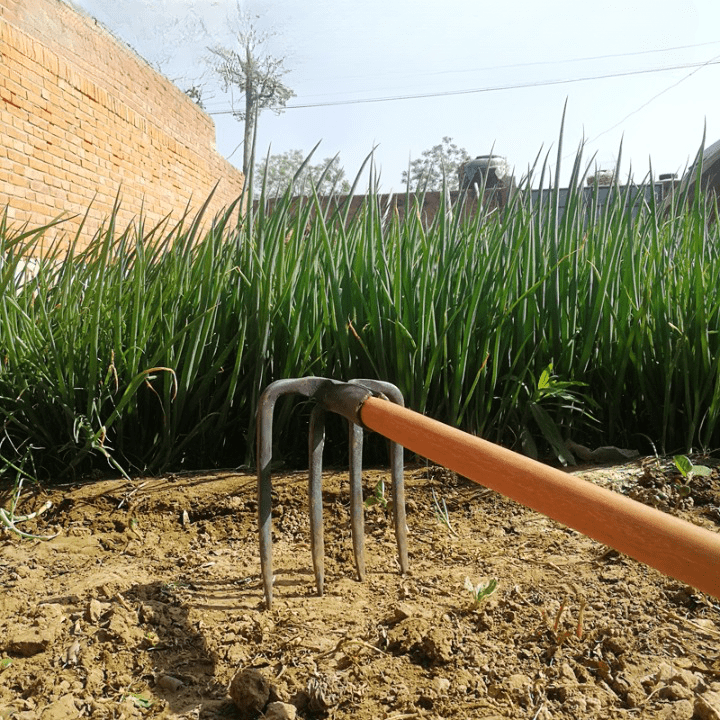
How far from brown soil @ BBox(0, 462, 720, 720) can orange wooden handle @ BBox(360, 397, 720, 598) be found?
1.25 feet

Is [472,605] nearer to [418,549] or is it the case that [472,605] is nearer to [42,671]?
[418,549]

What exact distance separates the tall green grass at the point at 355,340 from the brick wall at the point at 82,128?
17.7 feet

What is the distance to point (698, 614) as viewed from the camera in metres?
0.99

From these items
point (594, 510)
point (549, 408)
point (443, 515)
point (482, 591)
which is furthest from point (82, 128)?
point (594, 510)

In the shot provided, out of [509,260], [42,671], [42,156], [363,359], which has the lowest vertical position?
[42,671]

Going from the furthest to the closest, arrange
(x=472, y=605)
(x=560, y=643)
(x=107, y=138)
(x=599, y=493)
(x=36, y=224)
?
(x=107, y=138), (x=36, y=224), (x=472, y=605), (x=560, y=643), (x=599, y=493)

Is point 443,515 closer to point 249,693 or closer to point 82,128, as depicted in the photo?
point 249,693

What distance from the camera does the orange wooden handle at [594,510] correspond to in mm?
439

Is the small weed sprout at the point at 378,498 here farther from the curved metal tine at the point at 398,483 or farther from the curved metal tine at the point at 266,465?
the curved metal tine at the point at 266,465

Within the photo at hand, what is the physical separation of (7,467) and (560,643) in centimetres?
144

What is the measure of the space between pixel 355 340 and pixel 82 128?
31.7 feet

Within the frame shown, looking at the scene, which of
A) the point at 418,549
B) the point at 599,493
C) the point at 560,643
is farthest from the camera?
the point at 418,549

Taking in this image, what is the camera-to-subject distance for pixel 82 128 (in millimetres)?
9570

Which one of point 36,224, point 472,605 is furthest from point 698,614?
point 36,224
